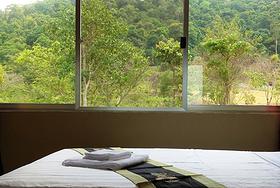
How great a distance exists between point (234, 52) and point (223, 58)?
12cm

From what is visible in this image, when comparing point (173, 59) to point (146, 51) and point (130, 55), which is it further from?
point (130, 55)

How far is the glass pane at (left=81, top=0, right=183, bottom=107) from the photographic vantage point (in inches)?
155

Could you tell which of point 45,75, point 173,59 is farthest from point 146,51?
point 45,75

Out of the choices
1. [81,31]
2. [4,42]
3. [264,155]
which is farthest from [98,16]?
[264,155]

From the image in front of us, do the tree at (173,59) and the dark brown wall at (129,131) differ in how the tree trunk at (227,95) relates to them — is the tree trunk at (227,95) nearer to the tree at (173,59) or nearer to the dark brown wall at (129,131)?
the dark brown wall at (129,131)

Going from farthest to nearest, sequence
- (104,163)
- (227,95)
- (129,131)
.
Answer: (227,95)
(129,131)
(104,163)

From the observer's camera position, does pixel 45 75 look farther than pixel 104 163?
Yes

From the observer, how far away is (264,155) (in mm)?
2707

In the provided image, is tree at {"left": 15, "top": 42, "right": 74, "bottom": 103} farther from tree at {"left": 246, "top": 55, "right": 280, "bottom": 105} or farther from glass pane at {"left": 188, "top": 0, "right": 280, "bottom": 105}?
tree at {"left": 246, "top": 55, "right": 280, "bottom": 105}

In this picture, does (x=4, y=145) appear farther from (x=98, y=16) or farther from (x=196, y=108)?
(x=196, y=108)

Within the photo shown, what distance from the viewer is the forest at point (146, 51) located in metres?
3.91

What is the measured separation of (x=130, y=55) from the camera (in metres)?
3.96

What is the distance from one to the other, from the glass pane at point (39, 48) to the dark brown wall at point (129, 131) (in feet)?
0.82

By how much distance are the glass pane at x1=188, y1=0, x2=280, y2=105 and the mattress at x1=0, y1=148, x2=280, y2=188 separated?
1.30 metres
